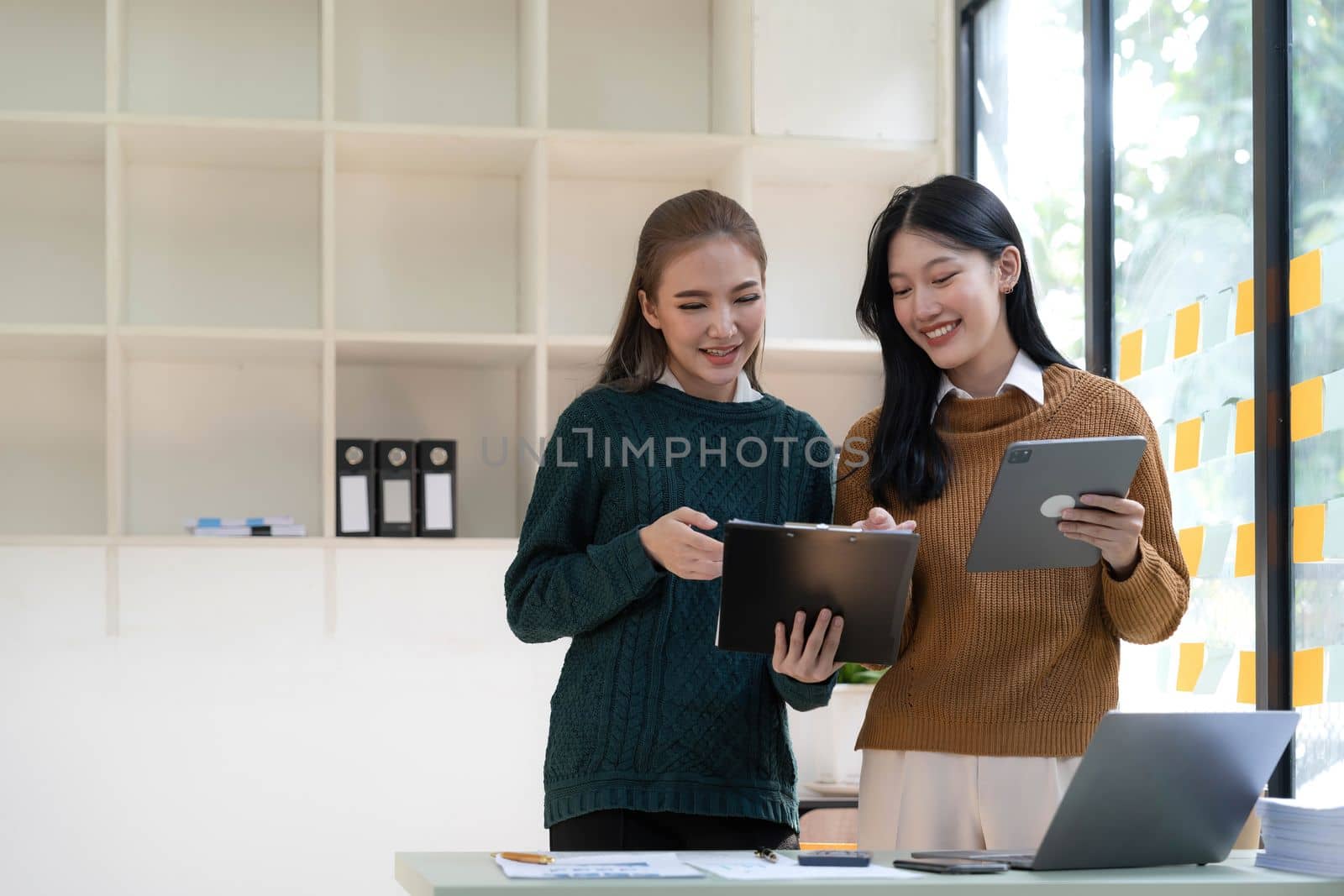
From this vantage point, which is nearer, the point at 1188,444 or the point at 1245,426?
the point at 1245,426

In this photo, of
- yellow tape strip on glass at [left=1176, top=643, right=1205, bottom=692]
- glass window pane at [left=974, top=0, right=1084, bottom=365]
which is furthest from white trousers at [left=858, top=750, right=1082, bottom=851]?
glass window pane at [left=974, top=0, right=1084, bottom=365]

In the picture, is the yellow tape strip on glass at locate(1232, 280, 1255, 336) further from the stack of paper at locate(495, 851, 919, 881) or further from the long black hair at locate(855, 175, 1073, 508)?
the stack of paper at locate(495, 851, 919, 881)

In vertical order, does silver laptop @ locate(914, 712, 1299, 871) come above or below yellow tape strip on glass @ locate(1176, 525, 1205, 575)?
below

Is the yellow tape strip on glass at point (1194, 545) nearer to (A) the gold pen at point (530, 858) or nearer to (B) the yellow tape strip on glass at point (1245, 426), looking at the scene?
(B) the yellow tape strip on glass at point (1245, 426)

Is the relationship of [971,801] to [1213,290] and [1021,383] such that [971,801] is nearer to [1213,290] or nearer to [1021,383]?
[1021,383]

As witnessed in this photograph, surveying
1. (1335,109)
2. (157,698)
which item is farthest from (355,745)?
(1335,109)

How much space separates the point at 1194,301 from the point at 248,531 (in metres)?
2.16

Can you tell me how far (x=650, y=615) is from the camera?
5.80 ft

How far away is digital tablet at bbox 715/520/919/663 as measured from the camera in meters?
1.55

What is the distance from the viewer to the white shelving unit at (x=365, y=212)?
3492mm

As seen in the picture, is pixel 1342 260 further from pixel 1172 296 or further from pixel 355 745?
pixel 355 745

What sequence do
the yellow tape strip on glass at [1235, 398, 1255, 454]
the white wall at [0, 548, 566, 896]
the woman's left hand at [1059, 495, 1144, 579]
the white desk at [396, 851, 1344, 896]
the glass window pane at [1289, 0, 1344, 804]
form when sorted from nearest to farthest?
the white desk at [396, 851, 1344, 896] < the woman's left hand at [1059, 495, 1144, 579] < the glass window pane at [1289, 0, 1344, 804] < the yellow tape strip on glass at [1235, 398, 1255, 454] < the white wall at [0, 548, 566, 896]

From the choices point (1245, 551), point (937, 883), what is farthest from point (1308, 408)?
point (937, 883)

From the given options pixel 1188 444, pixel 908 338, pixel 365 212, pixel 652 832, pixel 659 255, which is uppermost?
pixel 365 212
